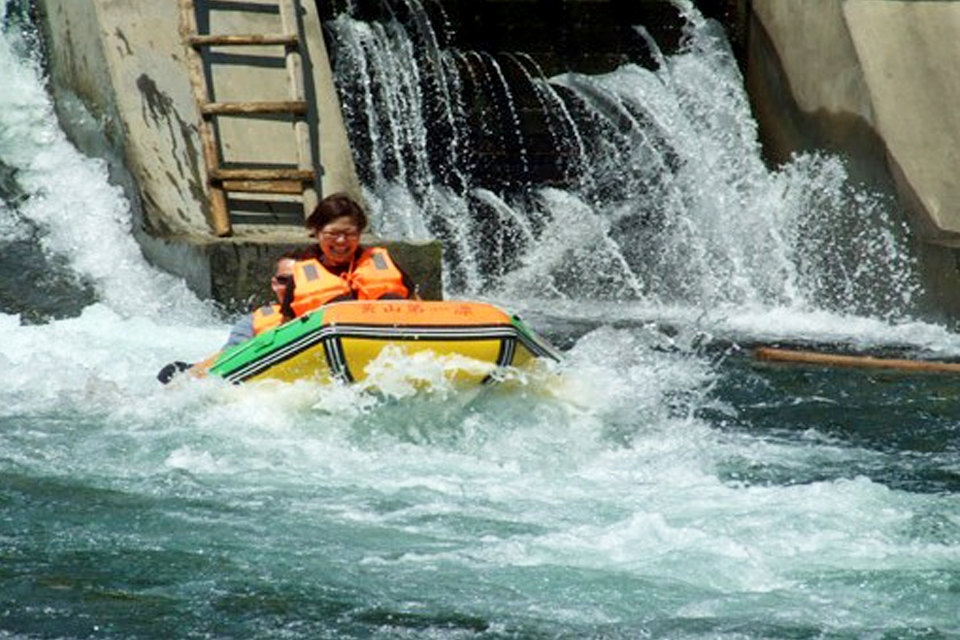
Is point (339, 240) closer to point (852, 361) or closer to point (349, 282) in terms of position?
point (349, 282)

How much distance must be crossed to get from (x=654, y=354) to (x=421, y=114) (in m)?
4.05

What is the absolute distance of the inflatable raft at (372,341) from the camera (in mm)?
7391

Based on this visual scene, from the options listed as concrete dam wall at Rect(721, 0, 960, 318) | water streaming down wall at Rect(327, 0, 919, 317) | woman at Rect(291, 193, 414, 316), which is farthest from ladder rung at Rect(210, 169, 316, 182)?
concrete dam wall at Rect(721, 0, 960, 318)

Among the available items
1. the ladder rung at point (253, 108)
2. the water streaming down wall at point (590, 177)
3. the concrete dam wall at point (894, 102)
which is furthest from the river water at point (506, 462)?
the ladder rung at point (253, 108)

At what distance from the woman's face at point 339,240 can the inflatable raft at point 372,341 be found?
0.55 meters

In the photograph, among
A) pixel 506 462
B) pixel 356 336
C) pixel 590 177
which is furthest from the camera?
pixel 590 177

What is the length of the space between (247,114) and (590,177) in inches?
116

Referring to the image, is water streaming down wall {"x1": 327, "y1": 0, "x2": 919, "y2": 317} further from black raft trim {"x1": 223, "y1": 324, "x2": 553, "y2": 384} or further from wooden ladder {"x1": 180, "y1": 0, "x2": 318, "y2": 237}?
black raft trim {"x1": 223, "y1": 324, "x2": 553, "y2": 384}

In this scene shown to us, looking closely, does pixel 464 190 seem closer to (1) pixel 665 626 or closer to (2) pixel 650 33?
(2) pixel 650 33

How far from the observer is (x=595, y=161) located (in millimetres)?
13453

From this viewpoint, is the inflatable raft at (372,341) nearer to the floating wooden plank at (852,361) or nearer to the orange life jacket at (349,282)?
the orange life jacket at (349,282)

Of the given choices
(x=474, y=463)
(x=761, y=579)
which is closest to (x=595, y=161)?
(x=474, y=463)

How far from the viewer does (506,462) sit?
723cm

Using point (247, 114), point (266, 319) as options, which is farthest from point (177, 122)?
point (266, 319)
